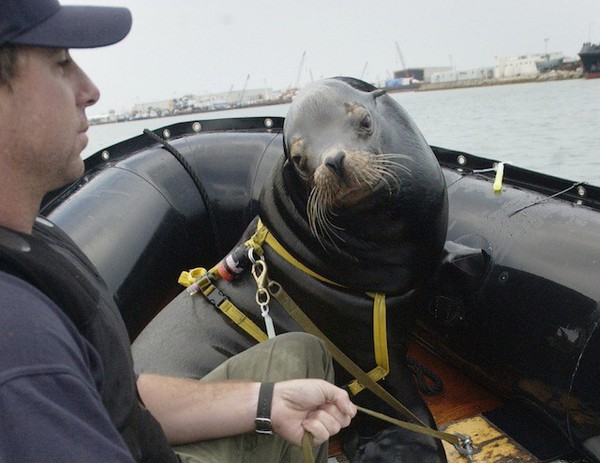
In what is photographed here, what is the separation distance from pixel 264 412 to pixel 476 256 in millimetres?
1201

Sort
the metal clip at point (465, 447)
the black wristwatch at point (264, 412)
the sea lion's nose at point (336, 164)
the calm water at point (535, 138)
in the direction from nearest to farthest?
the black wristwatch at point (264, 412) < the sea lion's nose at point (336, 164) < the metal clip at point (465, 447) < the calm water at point (535, 138)

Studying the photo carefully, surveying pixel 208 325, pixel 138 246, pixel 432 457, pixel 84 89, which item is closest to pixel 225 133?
pixel 138 246

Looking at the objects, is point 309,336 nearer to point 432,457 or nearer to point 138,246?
point 432,457

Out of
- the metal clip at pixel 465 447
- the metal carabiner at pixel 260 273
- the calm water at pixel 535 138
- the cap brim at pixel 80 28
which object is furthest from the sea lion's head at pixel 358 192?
the calm water at pixel 535 138

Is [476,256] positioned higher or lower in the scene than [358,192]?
lower

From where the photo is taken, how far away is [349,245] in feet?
7.13

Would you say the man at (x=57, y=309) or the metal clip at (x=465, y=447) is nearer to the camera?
the man at (x=57, y=309)

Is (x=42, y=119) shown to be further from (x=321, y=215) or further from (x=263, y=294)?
(x=263, y=294)

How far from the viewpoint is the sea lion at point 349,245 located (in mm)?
2113

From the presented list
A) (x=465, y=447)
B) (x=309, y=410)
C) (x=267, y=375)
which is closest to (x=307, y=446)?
(x=309, y=410)

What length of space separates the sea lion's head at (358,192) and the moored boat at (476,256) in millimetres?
340

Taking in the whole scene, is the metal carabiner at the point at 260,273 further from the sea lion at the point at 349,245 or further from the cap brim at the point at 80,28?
the cap brim at the point at 80,28

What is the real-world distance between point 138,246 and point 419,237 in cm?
150

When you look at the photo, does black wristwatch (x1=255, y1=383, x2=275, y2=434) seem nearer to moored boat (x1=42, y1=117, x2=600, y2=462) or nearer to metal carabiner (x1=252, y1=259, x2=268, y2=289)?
metal carabiner (x1=252, y1=259, x2=268, y2=289)
